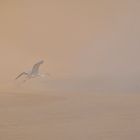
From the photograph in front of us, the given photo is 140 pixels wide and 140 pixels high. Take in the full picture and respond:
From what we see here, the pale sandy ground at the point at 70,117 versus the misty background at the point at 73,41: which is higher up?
the misty background at the point at 73,41

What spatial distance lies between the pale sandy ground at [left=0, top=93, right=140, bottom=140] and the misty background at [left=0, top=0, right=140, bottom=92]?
12 centimetres

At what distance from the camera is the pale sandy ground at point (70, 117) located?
0.57 m

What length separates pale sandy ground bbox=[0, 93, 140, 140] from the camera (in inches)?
22.3

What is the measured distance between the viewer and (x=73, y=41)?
0.98 m

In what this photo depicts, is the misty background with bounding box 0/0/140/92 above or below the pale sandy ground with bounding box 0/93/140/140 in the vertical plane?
above

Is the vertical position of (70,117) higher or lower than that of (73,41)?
lower

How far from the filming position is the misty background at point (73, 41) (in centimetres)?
89

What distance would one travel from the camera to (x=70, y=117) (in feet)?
2.04

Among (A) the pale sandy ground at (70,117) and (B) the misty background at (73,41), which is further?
(B) the misty background at (73,41)

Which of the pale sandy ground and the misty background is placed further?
the misty background

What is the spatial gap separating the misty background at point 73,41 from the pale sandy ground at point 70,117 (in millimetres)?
122

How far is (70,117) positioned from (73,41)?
15.5 inches

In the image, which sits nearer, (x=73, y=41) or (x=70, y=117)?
(x=70, y=117)

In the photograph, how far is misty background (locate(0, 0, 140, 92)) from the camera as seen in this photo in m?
0.89
